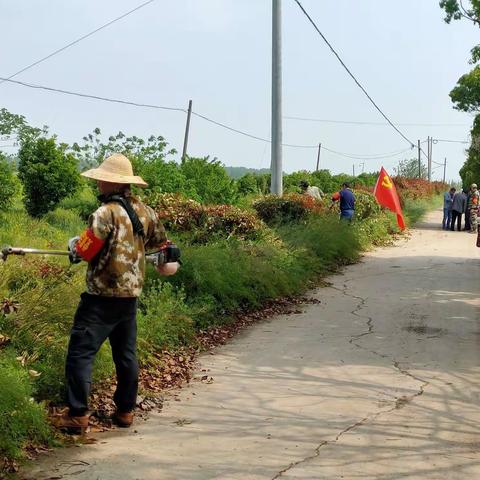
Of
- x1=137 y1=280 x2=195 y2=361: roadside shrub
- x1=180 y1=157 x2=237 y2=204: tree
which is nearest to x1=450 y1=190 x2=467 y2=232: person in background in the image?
x1=180 y1=157 x2=237 y2=204: tree

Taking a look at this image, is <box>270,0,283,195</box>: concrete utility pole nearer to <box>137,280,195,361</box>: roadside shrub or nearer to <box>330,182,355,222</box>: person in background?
<box>330,182,355,222</box>: person in background

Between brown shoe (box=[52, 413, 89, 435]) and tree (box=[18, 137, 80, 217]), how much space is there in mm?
12416

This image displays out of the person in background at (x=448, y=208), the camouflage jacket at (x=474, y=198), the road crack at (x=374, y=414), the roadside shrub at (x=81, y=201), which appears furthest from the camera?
the person in background at (x=448, y=208)

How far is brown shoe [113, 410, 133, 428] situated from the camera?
14.8 ft

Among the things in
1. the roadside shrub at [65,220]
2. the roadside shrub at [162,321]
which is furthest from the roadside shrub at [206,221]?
the roadside shrub at [162,321]

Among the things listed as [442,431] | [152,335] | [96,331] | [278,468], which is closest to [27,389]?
[96,331]

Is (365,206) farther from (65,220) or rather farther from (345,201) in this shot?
(65,220)

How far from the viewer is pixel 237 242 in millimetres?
10039

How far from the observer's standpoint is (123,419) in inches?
177

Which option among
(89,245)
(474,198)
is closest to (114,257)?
(89,245)

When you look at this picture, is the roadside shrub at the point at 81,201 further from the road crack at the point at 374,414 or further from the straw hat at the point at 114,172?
the straw hat at the point at 114,172

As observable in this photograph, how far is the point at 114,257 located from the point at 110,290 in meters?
0.22

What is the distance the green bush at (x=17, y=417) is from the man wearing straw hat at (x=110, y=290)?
18cm

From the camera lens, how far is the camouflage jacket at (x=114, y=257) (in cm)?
432
